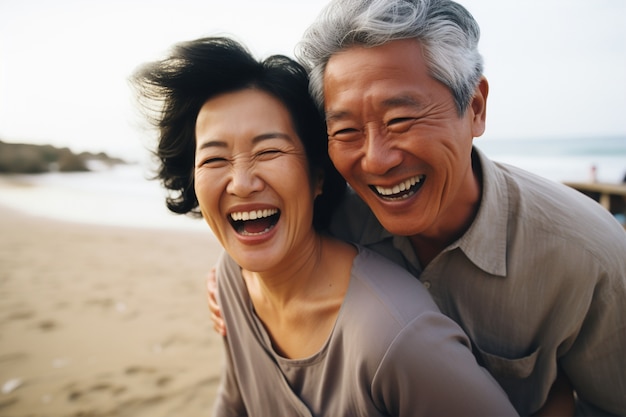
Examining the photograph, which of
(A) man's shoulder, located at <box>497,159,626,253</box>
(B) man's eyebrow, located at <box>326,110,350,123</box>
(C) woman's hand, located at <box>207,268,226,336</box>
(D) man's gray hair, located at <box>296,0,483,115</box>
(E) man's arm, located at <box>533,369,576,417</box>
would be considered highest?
(D) man's gray hair, located at <box>296,0,483,115</box>

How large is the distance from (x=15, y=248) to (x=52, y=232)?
4.78 ft

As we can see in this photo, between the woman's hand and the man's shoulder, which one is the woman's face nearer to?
the woman's hand

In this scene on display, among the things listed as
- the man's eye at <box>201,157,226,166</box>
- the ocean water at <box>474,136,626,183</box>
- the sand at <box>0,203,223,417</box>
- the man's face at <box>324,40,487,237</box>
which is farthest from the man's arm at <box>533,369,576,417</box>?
the ocean water at <box>474,136,626,183</box>

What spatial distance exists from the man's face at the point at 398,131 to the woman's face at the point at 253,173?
0.20 m

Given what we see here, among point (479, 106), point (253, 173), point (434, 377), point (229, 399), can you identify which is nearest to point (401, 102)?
point (479, 106)

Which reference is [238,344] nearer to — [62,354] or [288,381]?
[288,381]

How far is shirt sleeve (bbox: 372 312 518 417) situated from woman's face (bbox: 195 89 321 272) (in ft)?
2.05

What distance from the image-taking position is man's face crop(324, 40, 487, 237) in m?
1.59

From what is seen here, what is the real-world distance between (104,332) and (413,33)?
13.5 feet

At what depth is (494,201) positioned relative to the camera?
1917mm

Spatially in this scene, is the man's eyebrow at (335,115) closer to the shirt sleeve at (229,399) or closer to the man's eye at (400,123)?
the man's eye at (400,123)

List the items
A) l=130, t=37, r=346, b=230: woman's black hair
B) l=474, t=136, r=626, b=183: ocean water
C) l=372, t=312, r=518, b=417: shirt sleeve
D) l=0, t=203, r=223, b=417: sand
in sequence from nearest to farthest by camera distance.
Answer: l=372, t=312, r=518, b=417: shirt sleeve
l=130, t=37, r=346, b=230: woman's black hair
l=0, t=203, r=223, b=417: sand
l=474, t=136, r=626, b=183: ocean water

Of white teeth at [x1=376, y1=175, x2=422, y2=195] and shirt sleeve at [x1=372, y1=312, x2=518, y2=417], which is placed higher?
white teeth at [x1=376, y1=175, x2=422, y2=195]

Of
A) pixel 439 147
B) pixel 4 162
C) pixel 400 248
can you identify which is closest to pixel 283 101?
pixel 439 147
